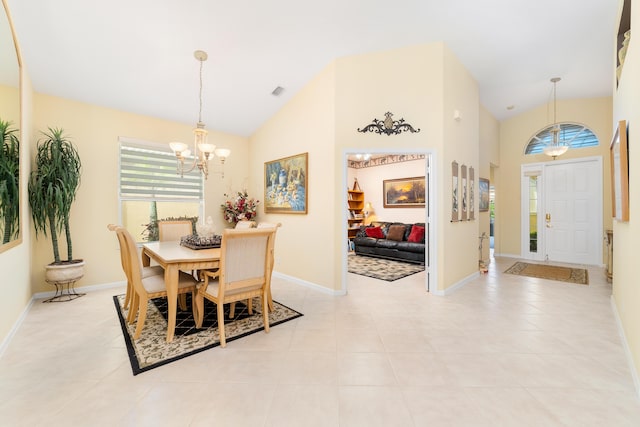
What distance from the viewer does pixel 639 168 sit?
5.87 feet

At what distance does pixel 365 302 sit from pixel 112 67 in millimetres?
4262

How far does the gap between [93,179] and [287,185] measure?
280 centimetres

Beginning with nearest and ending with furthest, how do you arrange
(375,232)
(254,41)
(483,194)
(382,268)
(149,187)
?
(254,41), (149,187), (382,268), (483,194), (375,232)

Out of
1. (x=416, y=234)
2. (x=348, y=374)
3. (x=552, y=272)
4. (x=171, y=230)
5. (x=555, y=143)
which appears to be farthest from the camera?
(x=416, y=234)

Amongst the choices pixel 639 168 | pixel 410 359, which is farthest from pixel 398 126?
pixel 410 359

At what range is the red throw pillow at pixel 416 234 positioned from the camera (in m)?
6.04

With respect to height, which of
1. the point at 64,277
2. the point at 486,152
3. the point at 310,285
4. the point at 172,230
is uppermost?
the point at 486,152

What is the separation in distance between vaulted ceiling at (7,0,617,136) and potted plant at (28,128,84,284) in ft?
2.77

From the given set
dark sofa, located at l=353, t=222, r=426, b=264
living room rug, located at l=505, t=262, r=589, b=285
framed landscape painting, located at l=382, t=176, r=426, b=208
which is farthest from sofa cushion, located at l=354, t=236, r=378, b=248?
living room rug, located at l=505, t=262, r=589, b=285

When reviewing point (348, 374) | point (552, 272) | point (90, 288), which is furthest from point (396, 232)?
point (90, 288)

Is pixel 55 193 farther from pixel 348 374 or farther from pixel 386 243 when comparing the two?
pixel 386 243

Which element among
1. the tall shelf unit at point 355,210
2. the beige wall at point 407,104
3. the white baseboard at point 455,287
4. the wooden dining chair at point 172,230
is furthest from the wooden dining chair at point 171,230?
the tall shelf unit at point 355,210

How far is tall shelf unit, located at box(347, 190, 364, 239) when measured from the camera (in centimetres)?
793

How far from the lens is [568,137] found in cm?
584
